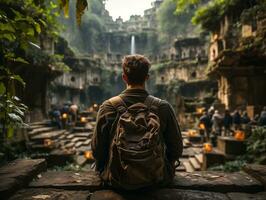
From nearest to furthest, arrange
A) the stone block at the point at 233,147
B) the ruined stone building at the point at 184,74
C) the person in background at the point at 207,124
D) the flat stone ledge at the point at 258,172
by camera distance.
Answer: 1. the flat stone ledge at the point at 258,172
2. the stone block at the point at 233,147
3. the person in background at the point at 207,124
4. the ruined stone building at the point at 184,74

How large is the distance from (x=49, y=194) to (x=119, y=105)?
1.11 metres

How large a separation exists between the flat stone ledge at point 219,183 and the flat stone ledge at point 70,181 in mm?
895

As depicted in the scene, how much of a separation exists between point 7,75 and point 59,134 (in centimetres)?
1328

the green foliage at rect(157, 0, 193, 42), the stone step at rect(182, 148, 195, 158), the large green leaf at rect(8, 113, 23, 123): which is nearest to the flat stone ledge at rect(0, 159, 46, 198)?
the large green leaf at rect(8, 113, 23, 123)

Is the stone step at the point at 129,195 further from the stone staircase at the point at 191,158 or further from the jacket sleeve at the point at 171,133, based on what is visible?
the stone staircase at the point at 191,158

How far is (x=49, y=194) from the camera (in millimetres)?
2629

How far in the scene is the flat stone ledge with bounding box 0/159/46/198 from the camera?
2568mm

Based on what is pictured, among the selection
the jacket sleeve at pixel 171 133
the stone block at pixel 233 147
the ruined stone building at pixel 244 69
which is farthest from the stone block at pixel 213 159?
the ruined stone building at pixel 244 69

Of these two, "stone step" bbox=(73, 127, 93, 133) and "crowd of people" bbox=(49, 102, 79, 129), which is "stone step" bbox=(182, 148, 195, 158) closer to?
"stone step" bbox=(73, 127, 93, 133)

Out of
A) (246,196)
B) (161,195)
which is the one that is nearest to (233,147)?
(246,196)

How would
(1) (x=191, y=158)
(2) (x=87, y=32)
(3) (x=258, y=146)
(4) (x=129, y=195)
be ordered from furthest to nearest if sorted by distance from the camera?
(2) (x=87, y=32), (1) (x=191, y=158), (3) (x=258, y=146), (4) (x=129, y=195)

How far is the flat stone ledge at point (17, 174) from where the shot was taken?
8.42ft

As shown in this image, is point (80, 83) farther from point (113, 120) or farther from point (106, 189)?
point (113, 120)

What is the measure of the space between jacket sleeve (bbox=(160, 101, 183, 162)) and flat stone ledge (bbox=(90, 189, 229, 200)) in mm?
342
